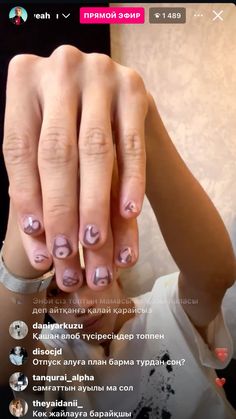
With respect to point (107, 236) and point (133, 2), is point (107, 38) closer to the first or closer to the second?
point (133, 2)

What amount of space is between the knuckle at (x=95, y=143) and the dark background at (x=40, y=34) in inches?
9.0

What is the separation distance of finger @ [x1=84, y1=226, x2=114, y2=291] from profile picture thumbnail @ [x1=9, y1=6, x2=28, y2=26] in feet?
1.23

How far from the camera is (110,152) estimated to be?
0.43 metres

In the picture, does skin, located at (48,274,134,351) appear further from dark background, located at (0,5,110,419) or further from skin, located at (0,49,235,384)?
dark background, located at (0,5,110,419)

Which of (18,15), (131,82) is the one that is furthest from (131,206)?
(18,15)

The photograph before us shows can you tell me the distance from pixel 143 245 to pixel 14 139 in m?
0.26

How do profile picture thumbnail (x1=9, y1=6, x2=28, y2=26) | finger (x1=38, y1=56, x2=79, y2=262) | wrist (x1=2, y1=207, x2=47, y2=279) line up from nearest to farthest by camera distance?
finger (x1=38, y1=56, x2=79, y2=262)
wrist (x1=2, y1=207, x2=47, y2=279)
profile picture thumbnail (x1=9, y1=6, x2=28, y2=26)

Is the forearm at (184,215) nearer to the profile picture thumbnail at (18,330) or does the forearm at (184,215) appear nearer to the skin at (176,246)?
the skin at (176,246)

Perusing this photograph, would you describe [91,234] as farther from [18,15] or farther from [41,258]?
[18,15]

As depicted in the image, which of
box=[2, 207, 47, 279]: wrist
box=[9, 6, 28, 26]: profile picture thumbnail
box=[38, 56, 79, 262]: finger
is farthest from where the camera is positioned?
box=[9, 6, 28, 26]: profile picture thumbnail

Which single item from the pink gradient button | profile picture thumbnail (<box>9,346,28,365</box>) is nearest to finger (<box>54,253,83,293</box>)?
profile picture thumbnail (<box>9,346,28,365</box>)

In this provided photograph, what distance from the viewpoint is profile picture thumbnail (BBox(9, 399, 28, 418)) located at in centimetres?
64

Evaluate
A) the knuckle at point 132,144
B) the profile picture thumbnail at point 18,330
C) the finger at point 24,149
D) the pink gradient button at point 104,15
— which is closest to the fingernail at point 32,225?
the finger at point 24,149

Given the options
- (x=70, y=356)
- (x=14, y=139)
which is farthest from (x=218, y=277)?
(x=14, y=139)
